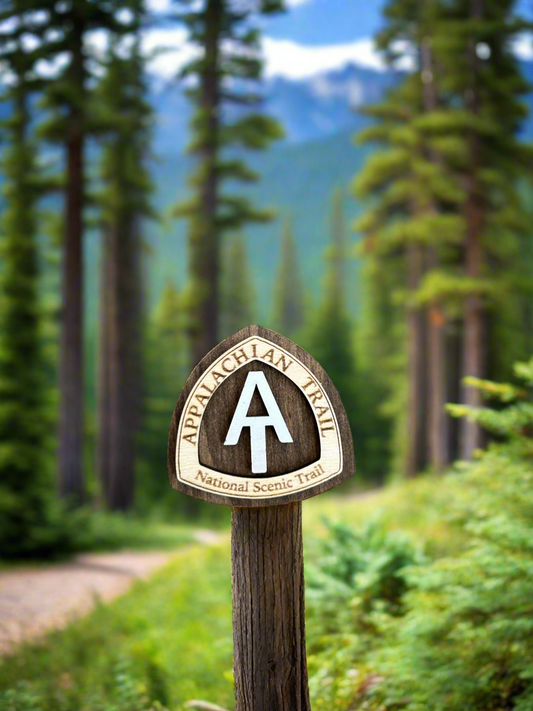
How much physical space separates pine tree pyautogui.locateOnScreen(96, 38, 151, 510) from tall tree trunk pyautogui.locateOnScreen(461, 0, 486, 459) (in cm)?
868

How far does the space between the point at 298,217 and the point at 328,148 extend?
55.9ft

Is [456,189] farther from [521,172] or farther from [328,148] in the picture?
[328,148]

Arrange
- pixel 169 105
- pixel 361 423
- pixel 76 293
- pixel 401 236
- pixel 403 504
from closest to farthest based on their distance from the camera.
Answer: pixel 403 504
pixel 76 293
pixel 401 236
pixel 361 423
pixel 169 105

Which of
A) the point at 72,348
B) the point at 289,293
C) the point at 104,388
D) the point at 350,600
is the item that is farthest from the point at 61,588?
the point at 289,293

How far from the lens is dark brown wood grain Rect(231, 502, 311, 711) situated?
2.76 metres

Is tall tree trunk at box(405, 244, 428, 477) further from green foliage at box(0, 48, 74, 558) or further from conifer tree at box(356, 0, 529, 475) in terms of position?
green foliage at box(0, 48, 74, 558)

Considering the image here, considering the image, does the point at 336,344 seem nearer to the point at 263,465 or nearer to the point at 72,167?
the point at 72,167

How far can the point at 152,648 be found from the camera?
5.25m

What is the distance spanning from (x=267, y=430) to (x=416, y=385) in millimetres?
16842

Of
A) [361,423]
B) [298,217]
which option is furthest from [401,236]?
[298,217]

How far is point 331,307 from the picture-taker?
35281 millimetres

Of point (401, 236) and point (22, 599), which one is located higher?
point (401, 236)

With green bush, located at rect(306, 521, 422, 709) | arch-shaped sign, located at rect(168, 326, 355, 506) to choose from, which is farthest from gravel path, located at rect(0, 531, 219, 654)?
arch-shaped sign, located at rect(168, 326, 355, 506)

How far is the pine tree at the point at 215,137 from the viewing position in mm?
18344
